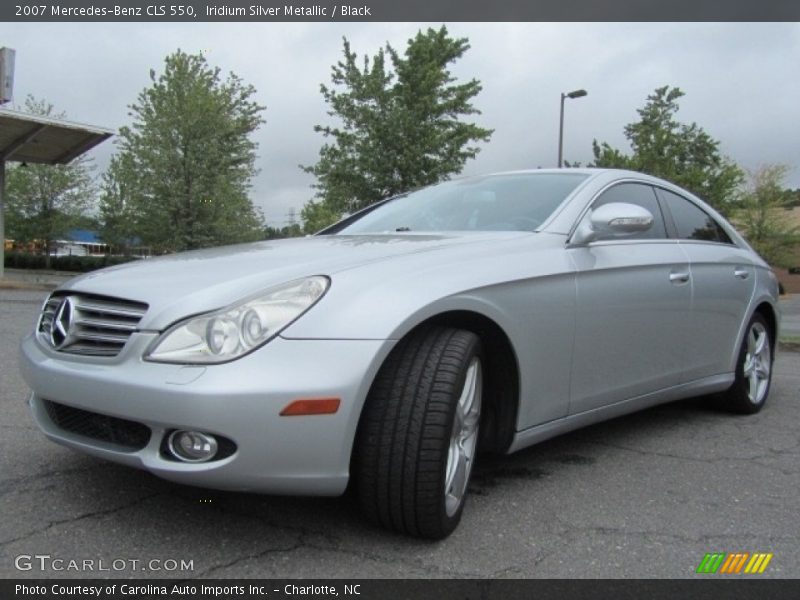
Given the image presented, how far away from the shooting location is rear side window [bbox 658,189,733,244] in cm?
389

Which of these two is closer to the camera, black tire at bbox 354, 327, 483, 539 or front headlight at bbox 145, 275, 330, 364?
front headlight at bbox 145, 275, 330, 364

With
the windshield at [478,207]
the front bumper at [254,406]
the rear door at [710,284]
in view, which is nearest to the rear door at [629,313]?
the rear door at [710,284]

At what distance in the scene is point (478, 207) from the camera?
3.39m

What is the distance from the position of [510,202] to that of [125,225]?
22180 mm

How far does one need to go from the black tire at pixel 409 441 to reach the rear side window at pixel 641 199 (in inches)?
58.7

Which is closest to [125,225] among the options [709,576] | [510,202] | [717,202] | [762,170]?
[717,202]

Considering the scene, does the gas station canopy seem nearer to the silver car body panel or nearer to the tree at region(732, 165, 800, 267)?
the silver car body panel

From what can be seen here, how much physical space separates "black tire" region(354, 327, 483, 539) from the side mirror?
1.06 meters

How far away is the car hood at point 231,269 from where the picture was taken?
2.12m

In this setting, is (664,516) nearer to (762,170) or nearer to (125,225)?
(125,225)

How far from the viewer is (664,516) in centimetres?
261

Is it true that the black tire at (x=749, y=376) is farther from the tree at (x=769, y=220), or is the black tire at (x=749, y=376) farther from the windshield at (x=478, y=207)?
the tree at (x=769, y=220)
